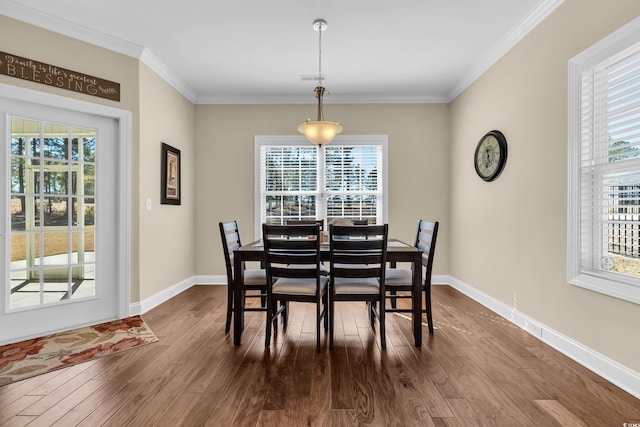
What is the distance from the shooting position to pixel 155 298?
3.87 meters

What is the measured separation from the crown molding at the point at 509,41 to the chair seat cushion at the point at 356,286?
8.69ft

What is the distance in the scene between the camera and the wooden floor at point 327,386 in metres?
1.77

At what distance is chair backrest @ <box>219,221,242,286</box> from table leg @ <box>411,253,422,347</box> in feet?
5.22

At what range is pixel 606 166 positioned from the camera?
2.29 m

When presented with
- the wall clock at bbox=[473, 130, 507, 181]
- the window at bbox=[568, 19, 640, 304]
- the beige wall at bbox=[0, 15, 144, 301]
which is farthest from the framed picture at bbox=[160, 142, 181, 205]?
the window at bbox=[568, 19, 640, 304]

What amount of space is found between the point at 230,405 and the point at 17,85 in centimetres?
308

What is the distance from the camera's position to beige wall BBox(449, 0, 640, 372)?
7.27 ft

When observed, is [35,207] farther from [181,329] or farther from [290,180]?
[290,180]

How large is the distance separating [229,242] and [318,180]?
2244 mm

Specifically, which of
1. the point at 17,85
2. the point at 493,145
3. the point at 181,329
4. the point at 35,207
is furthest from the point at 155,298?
the point at 493,145

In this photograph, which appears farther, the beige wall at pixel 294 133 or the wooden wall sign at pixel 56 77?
the beige wall at pixel 294 133

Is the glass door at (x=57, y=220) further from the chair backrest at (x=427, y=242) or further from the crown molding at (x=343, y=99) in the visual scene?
the chair backrest at (x=427, y=242)

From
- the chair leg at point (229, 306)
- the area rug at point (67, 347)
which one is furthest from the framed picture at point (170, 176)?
the chair leg at point (229, 306)

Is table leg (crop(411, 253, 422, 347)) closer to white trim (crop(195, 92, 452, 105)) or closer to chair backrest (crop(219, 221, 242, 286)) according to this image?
chair backrest (crop(219, 221, 242, 286))
